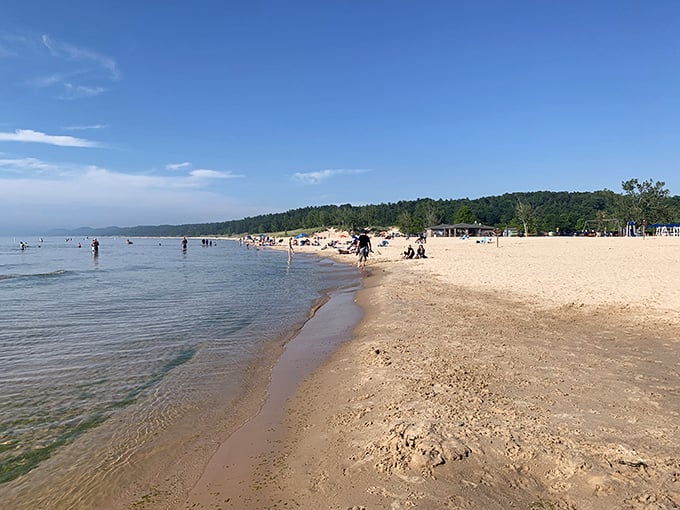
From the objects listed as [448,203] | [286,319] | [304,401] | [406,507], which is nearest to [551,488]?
[406,507]

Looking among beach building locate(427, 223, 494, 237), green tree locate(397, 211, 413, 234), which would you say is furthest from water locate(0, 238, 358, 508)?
green tree locate(397, 211, 413, 234)

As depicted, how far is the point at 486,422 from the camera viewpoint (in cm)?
447

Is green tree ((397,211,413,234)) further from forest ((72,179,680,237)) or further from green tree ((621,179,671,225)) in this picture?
green tree ((621,179,671,225))

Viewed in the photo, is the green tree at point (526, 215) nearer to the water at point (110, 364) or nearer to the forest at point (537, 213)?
the forest at point (537, 213)

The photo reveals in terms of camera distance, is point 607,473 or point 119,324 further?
point 119,324

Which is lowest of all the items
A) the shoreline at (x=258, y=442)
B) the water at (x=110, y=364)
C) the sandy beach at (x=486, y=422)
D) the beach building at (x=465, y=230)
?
the water at (x=110, y=364)

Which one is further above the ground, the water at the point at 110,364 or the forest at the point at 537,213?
the forest at the point at 537,213

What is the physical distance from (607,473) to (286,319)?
1034 cm

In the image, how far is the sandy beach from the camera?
334 centimetres

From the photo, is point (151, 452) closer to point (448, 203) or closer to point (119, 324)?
point (119, 324)

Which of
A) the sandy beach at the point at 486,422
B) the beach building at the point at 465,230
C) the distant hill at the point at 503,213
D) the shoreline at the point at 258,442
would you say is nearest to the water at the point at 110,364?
the shoreline at the point at 258,442

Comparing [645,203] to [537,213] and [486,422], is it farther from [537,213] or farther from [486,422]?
[486,422]

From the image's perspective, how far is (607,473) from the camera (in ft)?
11.2

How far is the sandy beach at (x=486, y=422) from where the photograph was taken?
334cm
